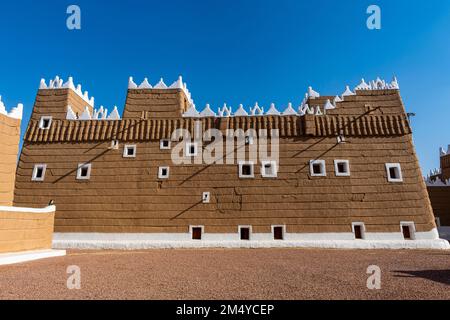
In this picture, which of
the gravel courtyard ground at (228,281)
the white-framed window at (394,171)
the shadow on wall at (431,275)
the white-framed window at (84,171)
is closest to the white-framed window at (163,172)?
the white-framed window at (84,171)

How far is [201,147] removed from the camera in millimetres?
19625

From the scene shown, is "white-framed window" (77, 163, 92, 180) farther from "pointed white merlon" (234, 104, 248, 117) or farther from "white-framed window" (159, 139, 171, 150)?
"pointed white merlon" (234, 104, 248, 117)

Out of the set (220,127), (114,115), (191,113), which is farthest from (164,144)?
(114,115)

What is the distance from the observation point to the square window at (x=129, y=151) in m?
19.7

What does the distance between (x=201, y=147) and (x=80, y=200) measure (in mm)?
9418

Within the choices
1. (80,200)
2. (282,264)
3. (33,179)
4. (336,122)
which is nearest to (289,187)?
(336,122)

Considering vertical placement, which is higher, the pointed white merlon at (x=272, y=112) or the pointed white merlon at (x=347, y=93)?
the pointed white merlon at (x=347, y=93)

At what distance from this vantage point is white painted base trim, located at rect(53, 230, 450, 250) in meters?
17.1

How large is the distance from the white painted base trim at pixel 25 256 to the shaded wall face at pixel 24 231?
0.46 metres

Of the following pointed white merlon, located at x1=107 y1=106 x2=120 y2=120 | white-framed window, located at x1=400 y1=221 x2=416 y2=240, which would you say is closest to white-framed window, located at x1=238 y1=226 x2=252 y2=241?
white-framed window, located at x1=400 y1=221 x2=416 y2=240

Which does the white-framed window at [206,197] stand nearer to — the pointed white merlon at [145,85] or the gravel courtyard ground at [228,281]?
the gravel courtyard ground at [228,281]

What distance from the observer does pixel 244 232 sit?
18.3 metres

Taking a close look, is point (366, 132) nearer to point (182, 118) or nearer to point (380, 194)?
point (380, 194)

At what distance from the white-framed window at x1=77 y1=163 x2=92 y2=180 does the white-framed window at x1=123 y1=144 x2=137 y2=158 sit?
270cm
